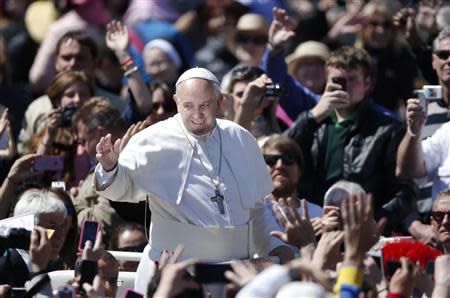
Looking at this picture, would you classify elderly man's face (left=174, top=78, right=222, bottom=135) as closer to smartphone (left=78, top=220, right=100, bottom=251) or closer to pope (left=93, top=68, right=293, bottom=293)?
pope (left=93, top=68, right=293, bottom=293)

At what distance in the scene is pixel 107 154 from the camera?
33.3 feet

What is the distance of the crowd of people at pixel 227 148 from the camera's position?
9508 millimetres

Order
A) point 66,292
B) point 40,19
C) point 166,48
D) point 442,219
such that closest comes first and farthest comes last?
1. point 66,292
2. point 442,219
3. point 166,48
4. point 40,19

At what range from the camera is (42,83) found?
15.8 meters

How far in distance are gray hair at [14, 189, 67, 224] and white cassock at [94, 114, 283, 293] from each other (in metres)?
1.22

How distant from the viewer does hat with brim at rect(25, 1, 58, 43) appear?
57.1 ft

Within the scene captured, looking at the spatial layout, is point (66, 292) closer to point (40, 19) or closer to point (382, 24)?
point (382, 24)

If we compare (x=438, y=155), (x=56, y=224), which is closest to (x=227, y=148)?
(x=56, y=224)

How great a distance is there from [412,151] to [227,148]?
214 cm

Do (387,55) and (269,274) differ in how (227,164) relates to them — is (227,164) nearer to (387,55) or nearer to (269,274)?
(269,274)

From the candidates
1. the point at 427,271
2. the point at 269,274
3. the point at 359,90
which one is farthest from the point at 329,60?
the point at 269,274

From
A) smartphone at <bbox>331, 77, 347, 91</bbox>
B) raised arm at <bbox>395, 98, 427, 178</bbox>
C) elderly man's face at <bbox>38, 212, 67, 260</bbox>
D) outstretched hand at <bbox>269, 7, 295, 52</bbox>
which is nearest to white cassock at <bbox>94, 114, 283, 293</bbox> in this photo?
elderly man's face at <bbox>38, 212, 67, 260</bbox>

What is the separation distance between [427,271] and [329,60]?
3660 mm

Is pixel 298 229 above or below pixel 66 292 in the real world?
above
